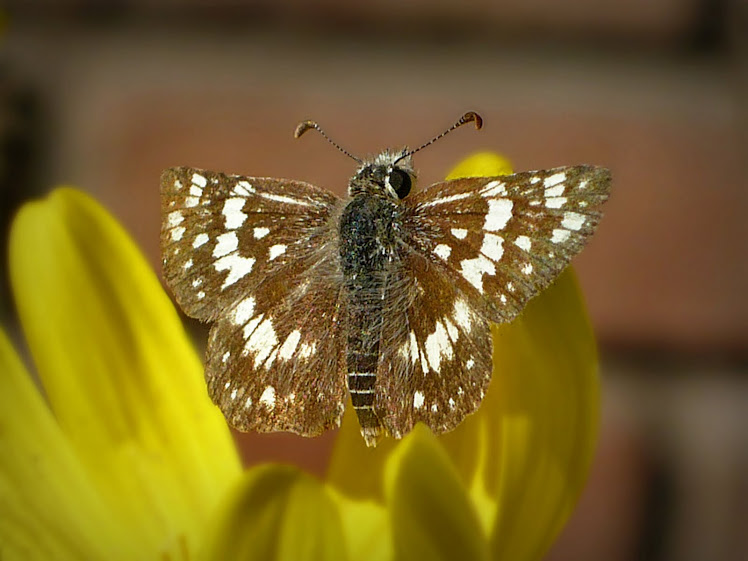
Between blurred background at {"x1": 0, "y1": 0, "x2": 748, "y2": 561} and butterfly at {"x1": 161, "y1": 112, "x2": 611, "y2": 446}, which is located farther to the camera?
blurred background at {"x1": 0, "y1": 0, "x2": 748, "y2": 561}

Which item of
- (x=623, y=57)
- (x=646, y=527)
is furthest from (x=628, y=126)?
(x=646, y=527)

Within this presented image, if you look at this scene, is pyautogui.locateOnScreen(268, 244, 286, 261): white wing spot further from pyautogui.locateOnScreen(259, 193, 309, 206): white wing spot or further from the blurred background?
the blurred background

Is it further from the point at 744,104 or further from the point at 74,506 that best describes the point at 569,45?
the point at 74,506

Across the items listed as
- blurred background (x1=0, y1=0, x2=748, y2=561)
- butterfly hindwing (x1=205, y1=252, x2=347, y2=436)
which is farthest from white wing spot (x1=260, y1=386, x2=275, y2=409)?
blurred background (x1=0, y1=0, x2=748, y2=561)

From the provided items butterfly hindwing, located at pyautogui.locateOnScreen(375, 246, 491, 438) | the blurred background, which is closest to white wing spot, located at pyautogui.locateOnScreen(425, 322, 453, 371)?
butterfly hindwing, located at pyautogui.locateOnScreen(375, 246, 491, 438)

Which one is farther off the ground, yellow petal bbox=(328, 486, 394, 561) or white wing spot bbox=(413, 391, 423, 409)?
white wing spot bbox=(413, 391, 423, 409)

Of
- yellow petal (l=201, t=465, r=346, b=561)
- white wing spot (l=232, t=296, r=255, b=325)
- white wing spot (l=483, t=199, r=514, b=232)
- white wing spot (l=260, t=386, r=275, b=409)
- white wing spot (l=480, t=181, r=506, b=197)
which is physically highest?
white wing spot (l=480, t=181, r=506, b=197)
